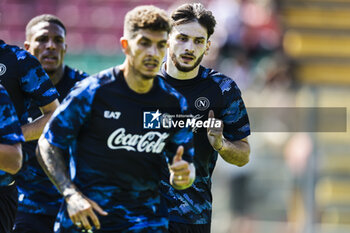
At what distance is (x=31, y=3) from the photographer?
16.3m

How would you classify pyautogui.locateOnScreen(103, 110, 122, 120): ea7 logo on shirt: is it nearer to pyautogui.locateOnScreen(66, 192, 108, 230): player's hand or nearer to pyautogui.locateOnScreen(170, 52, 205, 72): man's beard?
pyautogui.locateOnScreen(66, 192, 108, 230): player's hand

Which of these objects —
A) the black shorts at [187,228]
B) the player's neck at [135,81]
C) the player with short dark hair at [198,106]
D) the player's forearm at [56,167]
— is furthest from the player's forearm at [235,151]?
the player's forearm at [56,167]

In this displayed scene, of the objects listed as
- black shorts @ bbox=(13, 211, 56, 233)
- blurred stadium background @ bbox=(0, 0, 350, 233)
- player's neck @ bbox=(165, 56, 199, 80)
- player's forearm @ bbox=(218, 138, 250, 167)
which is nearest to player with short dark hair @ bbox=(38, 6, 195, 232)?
player's forearm @ bbox=(218, 138, 250, 167)

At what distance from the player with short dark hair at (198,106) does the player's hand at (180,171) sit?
1105 mm

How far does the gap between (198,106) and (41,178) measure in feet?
5.06

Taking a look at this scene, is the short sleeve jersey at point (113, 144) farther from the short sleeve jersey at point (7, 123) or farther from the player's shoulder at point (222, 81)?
the player's shoulder at point (222, 81)

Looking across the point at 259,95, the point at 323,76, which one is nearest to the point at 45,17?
the point at 259,95

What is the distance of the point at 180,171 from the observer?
4.58 metres

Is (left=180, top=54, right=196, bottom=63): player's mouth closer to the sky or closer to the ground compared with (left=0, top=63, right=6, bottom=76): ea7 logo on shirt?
closer to the sky

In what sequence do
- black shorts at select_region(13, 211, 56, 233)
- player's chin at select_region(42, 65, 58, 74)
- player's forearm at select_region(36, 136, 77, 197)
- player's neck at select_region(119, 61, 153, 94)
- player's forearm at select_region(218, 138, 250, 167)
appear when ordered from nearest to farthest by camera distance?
1. player's forearm at select_region(36, 136, 77, 197)
2. player's neck at select_region(119, 61, 153, 94)
3. player's forearm at select_region(218, 138, 250, 167)
4. black shorts at select_region(13, 211, 56, 233)
5. player's chin at select_region(42, 65, 58, 74)

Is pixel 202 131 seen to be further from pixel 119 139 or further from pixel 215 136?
pixel 119 139

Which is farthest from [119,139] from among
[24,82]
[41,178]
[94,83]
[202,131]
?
[41,178]

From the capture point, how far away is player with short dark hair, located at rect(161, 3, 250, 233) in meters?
5.75

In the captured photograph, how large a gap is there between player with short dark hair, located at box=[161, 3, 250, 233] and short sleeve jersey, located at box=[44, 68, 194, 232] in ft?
3.60
